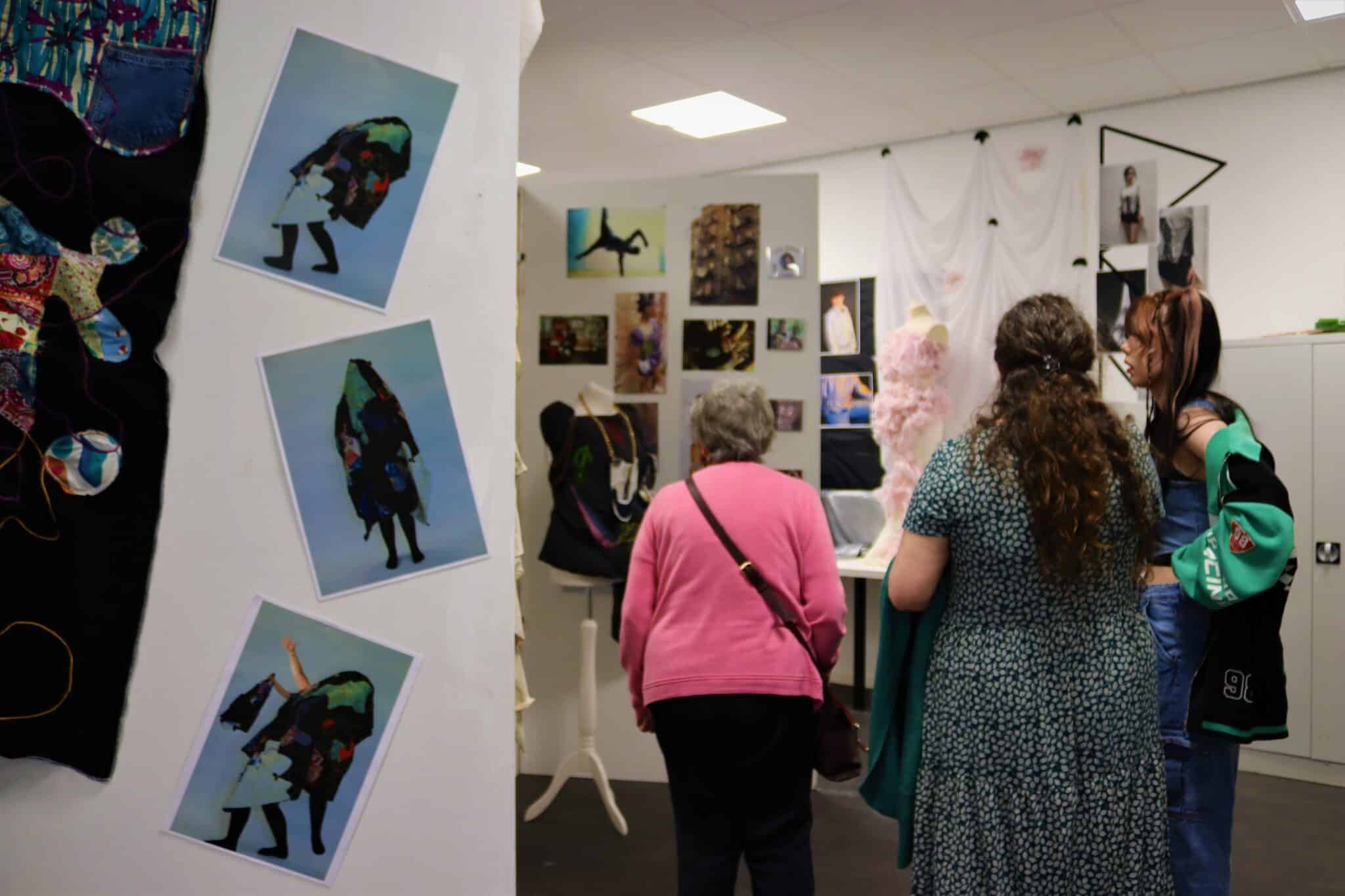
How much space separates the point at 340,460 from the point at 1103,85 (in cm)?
485

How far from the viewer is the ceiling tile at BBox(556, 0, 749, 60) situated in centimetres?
428

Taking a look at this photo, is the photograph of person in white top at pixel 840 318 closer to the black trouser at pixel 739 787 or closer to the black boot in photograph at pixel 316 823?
the black trouser at pixel 739 787

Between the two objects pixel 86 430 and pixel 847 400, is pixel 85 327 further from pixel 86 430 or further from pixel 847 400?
pixel 847 400

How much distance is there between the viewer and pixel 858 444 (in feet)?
20.7

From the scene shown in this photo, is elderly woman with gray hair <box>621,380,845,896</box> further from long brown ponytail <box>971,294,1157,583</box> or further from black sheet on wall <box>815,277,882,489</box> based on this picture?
black sheet on wall <box>815,277,882,489</box>

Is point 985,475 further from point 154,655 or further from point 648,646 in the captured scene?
point 154,655

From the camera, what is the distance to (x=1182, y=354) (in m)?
1.97

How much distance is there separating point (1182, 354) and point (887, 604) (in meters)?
0.74

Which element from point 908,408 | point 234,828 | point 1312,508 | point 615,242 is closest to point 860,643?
point 908,408

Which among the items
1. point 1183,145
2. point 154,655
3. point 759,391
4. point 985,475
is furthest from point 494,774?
point 1183,145

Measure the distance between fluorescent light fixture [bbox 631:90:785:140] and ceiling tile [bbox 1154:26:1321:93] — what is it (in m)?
2.00

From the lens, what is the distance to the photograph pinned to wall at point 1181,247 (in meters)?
5.25

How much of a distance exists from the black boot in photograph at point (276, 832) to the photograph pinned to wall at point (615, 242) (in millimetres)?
2812

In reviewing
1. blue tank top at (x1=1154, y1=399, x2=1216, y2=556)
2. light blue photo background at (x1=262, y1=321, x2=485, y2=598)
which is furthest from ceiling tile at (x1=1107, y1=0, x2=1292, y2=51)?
light blue photo background at (x1=262, y1=321, x2=485, y2=598)
